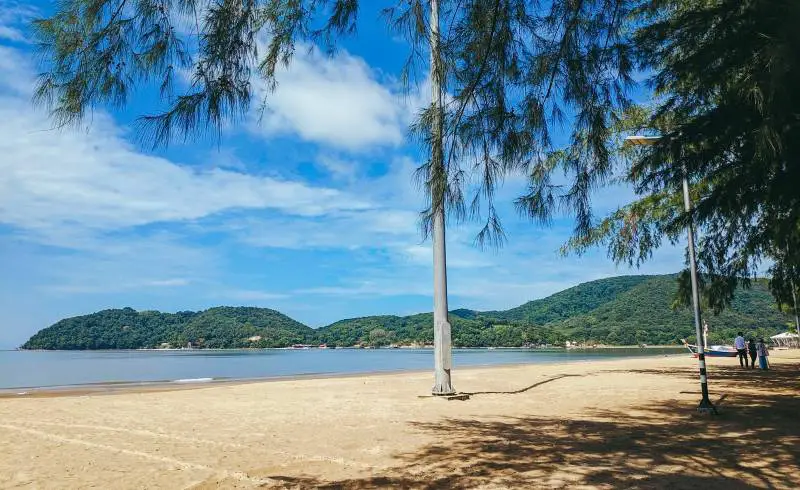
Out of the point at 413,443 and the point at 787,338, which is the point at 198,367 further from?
the point at 787,338

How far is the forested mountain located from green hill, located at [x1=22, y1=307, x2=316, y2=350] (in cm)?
25

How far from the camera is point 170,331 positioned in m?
149

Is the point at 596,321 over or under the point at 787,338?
over

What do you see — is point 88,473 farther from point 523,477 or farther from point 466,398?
point 466,398

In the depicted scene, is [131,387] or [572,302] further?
[572,302]

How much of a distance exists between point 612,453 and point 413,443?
8.17 feet

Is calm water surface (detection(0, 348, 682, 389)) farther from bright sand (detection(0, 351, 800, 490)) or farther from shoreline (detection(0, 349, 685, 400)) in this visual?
bright sand (detection(0, 351, 800, 490))

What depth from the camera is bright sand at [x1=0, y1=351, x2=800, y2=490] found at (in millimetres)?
5637

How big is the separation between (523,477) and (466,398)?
7.22 m

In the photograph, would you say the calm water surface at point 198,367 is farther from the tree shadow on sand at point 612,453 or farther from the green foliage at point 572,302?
the green foliage at point 572,302

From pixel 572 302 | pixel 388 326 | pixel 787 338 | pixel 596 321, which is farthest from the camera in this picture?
pixel 388 326

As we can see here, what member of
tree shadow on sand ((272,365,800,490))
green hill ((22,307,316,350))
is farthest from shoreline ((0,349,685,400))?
green hill ((22,307,316,350))


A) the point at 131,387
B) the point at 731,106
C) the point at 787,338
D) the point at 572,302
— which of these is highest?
the point at 572,302

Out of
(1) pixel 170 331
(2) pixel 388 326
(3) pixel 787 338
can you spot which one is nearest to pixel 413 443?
(3) pixel 787 338
